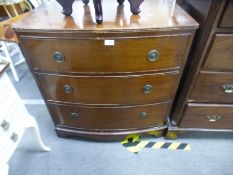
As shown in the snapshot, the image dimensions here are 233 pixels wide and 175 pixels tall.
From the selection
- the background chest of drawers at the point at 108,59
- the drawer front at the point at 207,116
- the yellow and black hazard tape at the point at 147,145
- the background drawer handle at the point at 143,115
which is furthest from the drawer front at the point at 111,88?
the yellow and black hazard tape at the point at 147,145

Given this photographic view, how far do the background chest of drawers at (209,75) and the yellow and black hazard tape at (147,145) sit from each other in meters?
0.15

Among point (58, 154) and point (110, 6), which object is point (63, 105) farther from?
point (110, 6)

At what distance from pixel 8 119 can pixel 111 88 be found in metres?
0.54

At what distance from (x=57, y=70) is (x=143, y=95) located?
0.51 metres

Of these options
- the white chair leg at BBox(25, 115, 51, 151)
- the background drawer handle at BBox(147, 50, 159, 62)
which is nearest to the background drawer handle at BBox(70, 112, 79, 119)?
the white chair leg at BBox(25, 115, 51, 151)

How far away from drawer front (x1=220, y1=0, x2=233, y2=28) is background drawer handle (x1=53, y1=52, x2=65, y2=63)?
766 mm

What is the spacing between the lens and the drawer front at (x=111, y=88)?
98 cm

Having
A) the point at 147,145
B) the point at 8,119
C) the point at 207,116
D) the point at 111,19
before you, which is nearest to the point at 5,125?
the point at 8,119

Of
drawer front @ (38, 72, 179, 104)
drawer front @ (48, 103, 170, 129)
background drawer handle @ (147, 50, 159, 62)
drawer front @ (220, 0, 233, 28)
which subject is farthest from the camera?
drawer front @ (48, 103, 170, 129)

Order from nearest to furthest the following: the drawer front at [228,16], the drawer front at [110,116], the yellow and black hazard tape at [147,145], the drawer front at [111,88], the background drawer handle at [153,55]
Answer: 1. the drawer front at [228,16]
2. the background drawer handle at [153,55]
3. the drawer front at [111,88]
4. the drawer front at [110,116]
5. the yellow and black hazard tape at [147,145]

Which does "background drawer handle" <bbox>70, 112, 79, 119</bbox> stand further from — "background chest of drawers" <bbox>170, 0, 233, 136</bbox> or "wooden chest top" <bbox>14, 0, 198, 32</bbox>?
"background chest of drawers" <bbox>170, 0, 233, 136</bbox>

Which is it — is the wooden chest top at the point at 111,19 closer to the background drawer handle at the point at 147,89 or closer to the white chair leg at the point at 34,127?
the background drawer handle at the point at 147,89

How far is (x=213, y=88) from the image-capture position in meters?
1.06

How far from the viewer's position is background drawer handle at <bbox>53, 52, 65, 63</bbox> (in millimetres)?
880
